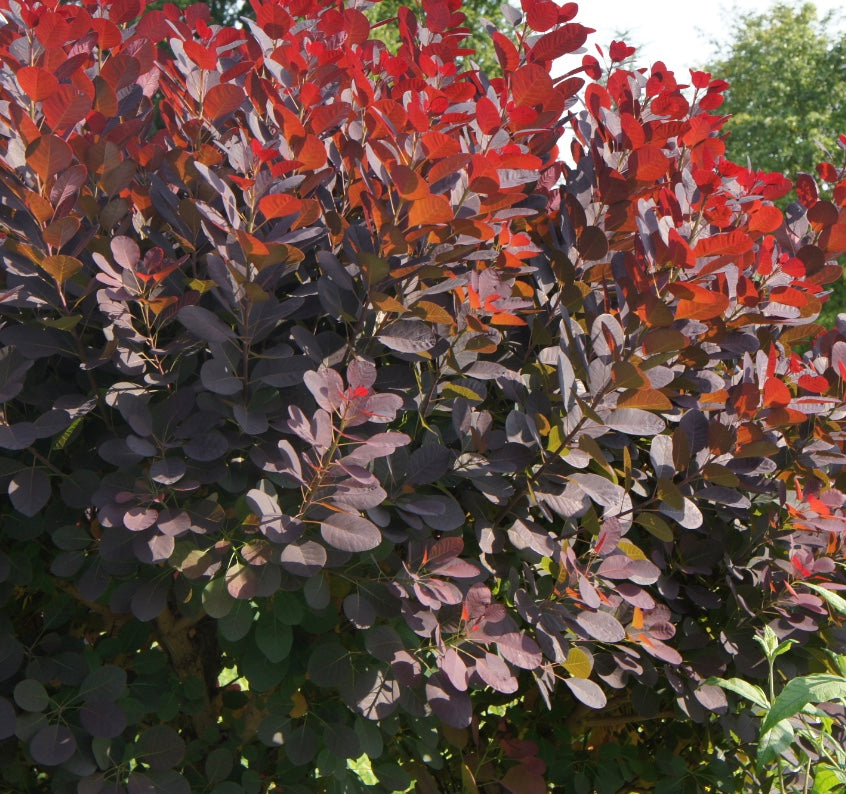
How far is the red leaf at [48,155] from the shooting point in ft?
5.40

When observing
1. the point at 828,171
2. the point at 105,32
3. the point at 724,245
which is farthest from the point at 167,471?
the point at 828,171

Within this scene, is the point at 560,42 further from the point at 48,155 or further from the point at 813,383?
the point at 48,155

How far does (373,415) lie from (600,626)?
69 centimetres

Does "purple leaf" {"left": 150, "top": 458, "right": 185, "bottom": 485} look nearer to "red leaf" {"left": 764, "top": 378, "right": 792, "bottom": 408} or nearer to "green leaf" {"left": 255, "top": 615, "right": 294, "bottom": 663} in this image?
"green leaf" {"left": 255, "top": 615, "right": 294, "bottom": 663}

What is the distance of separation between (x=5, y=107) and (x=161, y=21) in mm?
527

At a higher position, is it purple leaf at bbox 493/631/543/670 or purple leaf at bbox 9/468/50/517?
purple leaf at bbox 9/468/50/517

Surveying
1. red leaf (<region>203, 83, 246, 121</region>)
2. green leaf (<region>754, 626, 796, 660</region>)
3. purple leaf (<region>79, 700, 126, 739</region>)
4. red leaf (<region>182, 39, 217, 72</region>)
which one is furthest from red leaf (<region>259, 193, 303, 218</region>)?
green leaf (<region>754, 626, 796, 660</region>)

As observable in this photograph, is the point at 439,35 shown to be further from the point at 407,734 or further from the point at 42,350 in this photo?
the point at 407,734

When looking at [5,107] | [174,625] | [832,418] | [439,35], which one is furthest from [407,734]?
[439,35]

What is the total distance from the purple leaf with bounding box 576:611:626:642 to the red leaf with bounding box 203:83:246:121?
1.31m

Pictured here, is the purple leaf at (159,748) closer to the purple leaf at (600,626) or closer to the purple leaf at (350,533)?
the purple leaf at (350,533)

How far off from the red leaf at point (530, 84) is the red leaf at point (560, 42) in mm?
187

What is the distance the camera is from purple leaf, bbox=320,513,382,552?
1616mm

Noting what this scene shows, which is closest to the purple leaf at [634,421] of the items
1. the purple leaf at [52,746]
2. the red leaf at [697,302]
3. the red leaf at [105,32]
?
the red leaf at [697,302]
